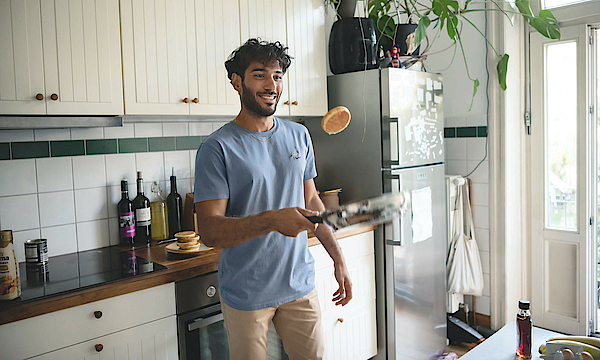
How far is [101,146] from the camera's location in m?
2.10

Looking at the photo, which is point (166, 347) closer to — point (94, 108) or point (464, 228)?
point (94, 108)

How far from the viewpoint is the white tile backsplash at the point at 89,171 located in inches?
80.4

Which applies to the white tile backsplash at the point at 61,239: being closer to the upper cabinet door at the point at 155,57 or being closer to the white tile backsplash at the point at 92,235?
the white tile backsplash at the point at 92,235

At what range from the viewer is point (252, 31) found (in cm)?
225

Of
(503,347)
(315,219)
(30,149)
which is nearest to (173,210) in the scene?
(30,149)

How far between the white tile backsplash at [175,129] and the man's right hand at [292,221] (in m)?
1.21

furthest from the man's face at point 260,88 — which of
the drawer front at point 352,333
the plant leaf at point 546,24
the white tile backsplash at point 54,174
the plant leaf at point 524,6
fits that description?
the plant leaf at point 546,24

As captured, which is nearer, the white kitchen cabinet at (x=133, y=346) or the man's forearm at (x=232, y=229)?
the man's forearm at (x=232, y=229)

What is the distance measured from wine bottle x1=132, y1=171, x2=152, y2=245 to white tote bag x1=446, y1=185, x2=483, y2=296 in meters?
1.89

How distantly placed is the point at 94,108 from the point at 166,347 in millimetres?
930

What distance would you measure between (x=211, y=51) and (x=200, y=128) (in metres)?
0.47

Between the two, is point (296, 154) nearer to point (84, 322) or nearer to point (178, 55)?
point (178, 55)

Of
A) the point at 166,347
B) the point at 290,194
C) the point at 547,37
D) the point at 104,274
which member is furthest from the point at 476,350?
the point at 547,37

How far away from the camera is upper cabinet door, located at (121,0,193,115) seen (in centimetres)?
186
